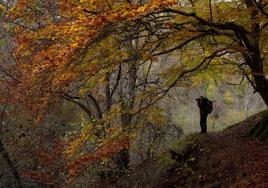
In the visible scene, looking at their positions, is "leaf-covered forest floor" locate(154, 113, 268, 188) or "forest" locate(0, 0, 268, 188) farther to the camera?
"leaf-covered forest floor" locate(154, 113, 268, 188)

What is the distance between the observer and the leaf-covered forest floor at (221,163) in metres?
9.98

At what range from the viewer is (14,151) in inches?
676

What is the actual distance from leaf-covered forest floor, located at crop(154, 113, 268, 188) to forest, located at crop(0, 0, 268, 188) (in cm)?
4

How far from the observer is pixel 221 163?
11.6 meters

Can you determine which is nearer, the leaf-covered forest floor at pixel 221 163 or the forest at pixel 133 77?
the forest at pixel 133 77

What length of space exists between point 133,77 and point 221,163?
15.1ft

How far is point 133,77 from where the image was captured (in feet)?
48.0

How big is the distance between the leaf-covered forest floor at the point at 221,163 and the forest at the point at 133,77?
0.04 m

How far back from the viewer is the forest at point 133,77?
867 cm

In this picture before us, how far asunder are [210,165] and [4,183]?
34.7 ft

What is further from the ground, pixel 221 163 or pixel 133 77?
pixel 133 77

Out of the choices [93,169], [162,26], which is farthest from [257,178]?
[93,169]

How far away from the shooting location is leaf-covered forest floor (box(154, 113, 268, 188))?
9977 millimetres

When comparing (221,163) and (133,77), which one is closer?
(221,163)
